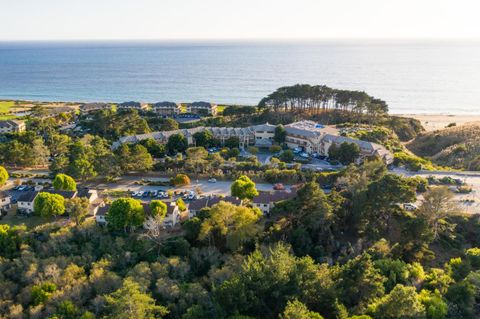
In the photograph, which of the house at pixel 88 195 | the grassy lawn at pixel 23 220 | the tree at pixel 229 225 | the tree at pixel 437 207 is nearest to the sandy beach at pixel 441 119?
the tree at pixel 437 207

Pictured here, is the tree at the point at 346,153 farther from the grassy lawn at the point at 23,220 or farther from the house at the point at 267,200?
the grassy lawn at the point at 23,220

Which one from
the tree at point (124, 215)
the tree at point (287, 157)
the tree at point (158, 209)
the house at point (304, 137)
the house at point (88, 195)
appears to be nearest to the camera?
the tree at point (124, 215)

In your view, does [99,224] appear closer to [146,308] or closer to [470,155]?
[146,308]

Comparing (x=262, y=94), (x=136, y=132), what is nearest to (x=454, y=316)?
(x=136, y=132)

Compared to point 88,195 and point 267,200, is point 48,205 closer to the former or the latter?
point 88,195

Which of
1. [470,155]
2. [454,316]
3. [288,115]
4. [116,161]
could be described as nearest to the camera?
[454,316]

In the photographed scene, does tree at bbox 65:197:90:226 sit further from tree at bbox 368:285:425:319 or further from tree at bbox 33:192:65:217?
tree at bbox 368:285:425:319
